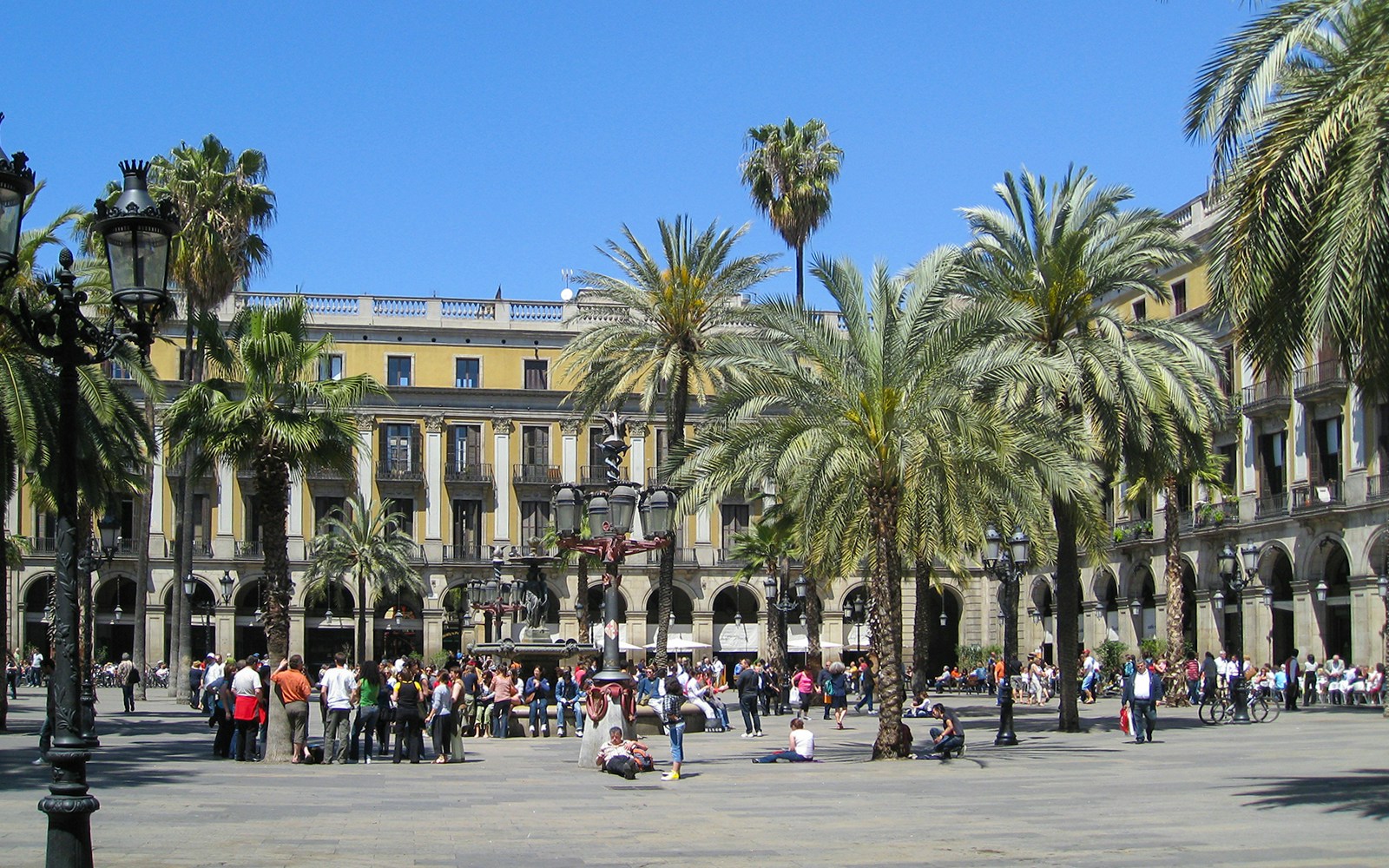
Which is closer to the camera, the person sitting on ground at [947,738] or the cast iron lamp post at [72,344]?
the cast iron lamp post at [72,344]

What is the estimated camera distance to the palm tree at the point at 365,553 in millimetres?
61844

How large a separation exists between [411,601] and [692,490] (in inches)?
1704


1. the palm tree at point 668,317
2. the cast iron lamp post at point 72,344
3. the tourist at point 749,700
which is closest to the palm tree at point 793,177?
the palm tree at point 668,317

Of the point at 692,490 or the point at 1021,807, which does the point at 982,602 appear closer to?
the point at 692,490

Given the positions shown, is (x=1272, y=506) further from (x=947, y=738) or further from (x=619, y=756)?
(x=619, y=756)

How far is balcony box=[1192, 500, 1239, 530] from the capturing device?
5159 centimetres

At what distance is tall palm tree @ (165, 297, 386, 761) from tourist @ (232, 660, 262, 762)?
5.93m

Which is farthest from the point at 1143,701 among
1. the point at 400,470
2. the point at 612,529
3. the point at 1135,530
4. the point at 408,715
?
the point at 400,470

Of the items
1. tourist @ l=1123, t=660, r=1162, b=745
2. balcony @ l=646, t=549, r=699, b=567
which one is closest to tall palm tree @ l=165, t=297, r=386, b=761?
tourist @ l=1123, t=660, r=1162, b=745

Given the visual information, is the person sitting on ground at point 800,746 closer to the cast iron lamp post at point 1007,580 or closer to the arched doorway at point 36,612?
the cast iron lamp post at point 1007,580

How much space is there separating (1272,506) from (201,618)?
1706 inches

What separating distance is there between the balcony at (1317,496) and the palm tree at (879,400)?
26.5 m

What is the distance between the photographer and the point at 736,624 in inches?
Result: 2680

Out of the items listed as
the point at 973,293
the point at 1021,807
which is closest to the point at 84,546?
the point at 973,293
